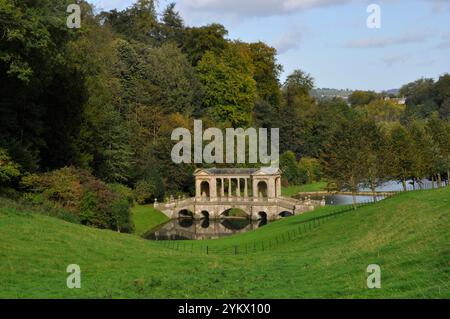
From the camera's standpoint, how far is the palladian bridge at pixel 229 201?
233 feet

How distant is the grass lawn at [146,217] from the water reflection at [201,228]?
2.73 ft

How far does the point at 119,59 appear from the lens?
82.2 m

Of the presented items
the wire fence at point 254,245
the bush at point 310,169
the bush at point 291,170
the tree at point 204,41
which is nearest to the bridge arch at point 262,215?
the wire fence at point 254,245

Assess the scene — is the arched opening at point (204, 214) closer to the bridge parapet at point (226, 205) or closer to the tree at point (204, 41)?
the bridge parapet at point (226, 205)

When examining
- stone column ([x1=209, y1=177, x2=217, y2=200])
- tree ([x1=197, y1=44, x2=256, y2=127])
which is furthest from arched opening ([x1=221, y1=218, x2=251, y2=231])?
tree ([x1=197, y1=44, x2=256, y2=127])

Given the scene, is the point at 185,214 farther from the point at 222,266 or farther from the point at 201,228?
the point at 222,266

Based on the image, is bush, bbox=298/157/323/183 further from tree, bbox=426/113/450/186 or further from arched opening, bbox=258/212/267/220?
tree, bbox=426/113/450/186

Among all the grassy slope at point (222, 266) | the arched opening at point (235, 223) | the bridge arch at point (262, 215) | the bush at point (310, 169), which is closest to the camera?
the grassy slope at point (222, 266)

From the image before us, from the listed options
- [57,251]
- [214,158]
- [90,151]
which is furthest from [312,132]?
[57,251]

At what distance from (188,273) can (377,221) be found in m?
15.2

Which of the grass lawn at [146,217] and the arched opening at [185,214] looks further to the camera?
the arched opening at [185,214]

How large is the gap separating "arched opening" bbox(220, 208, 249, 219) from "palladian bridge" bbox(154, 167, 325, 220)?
13 centimetres

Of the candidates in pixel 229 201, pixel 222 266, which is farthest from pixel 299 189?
pixel 222 266

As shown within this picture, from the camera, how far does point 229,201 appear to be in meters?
73.9
